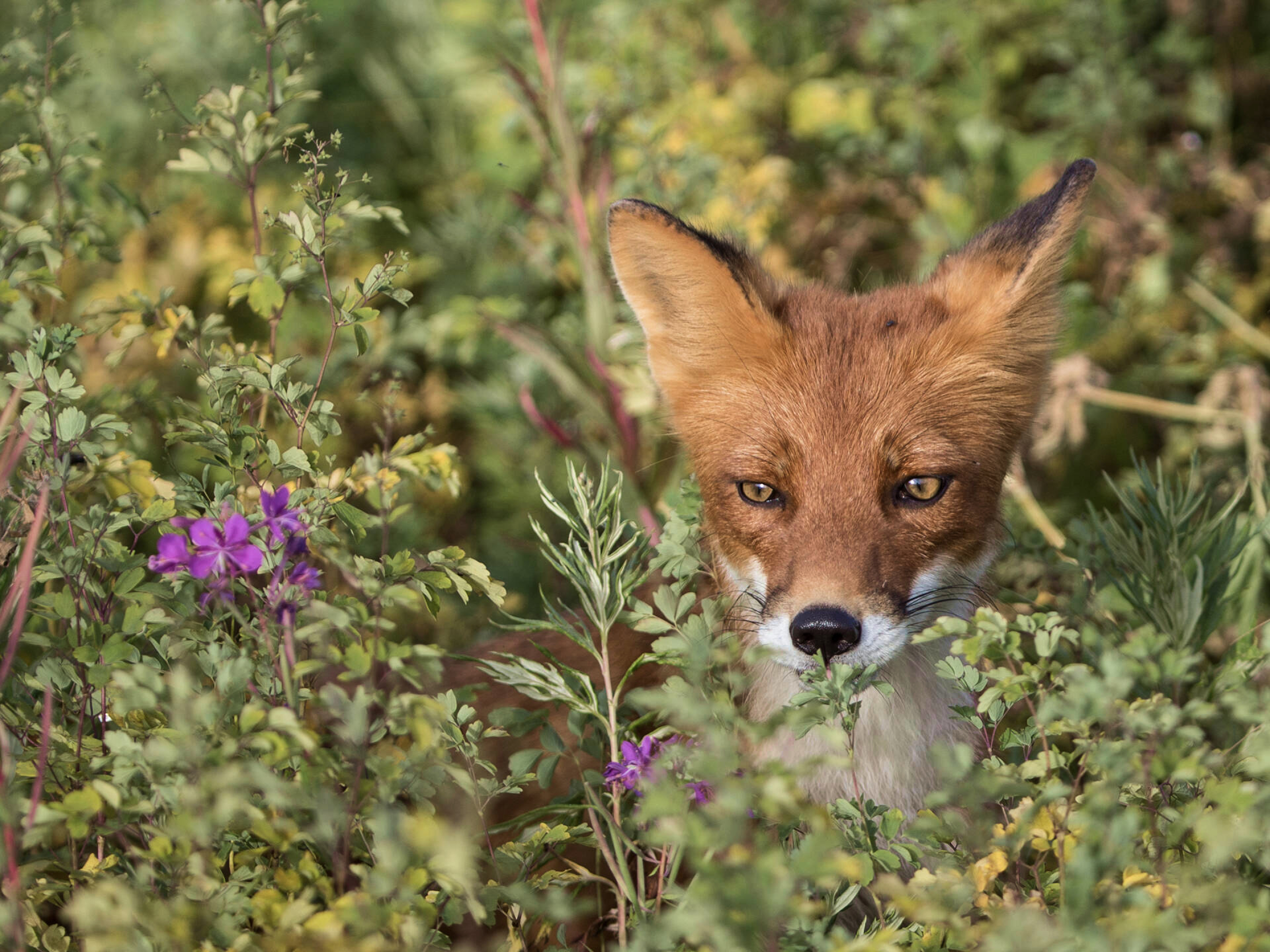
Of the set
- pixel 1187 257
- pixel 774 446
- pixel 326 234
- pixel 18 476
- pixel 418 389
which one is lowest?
pixel 418 389

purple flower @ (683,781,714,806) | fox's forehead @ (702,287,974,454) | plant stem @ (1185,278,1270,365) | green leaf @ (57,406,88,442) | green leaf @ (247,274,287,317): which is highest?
green leaf @ (247,274,287,317)

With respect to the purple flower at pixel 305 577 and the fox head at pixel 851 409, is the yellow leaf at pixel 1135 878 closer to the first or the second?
the fox head at pixel 851 409

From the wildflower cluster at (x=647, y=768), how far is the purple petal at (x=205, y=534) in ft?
2.89

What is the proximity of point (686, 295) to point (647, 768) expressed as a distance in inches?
54.9

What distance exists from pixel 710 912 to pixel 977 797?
50 cm

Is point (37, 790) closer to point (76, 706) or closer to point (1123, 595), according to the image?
point (76, 706)

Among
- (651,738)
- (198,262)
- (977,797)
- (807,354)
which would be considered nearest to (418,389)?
(198,262)

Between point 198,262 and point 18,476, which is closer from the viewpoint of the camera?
point 18,476

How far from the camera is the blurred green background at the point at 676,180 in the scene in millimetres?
4441

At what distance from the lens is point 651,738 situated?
2.22 metres

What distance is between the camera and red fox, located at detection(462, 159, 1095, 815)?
2594mm

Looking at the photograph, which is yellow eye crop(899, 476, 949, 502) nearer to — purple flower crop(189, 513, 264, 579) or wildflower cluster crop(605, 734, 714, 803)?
wildflower cluster crop(605, 734, 714, 803)

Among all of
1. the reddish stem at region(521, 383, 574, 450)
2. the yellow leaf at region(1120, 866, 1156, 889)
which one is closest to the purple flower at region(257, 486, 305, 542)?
the yellow leaf at region(1120, 866, 1156, 889)

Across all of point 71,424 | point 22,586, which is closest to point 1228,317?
point 71,424
